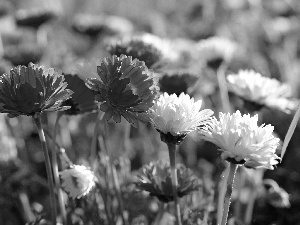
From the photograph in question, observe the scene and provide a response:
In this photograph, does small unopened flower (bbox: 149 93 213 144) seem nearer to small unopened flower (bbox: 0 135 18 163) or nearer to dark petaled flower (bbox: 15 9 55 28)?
small unopened flower (bbox: 0 135 18 163)

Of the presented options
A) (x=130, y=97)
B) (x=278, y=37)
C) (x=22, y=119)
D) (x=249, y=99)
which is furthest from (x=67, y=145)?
(x=278, y=37)

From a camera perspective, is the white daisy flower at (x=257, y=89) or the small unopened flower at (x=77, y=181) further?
the white daisy flower at (x=257, y=89)

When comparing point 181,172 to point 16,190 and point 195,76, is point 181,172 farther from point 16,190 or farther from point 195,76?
point 16,190

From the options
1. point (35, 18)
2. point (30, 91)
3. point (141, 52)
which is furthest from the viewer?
point (35, 18)

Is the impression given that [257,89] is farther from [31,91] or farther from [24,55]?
[24,55]

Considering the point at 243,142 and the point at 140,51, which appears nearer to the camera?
the point at 243,142

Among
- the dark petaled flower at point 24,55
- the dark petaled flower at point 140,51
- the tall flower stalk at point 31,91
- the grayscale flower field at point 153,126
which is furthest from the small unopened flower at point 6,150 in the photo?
the tall flower stalk at point 31,91

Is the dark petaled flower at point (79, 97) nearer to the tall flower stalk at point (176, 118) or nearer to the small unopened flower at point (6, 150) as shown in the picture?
the tall flower stalk at point (176, 118)

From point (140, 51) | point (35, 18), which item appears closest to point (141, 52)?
point (140, 51)
